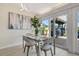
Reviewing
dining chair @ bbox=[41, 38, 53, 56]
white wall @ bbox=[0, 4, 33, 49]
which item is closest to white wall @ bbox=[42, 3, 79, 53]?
dining chair @ bbox=[41, 38, 53, 56]

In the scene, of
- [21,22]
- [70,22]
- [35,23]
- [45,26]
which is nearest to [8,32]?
[21,22]

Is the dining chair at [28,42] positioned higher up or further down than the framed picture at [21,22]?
further down

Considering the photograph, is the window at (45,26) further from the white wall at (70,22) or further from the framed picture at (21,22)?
the framed picture at (21,22)

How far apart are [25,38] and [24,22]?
40 centimetres

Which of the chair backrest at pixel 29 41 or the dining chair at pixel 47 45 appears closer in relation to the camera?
the dining chair at pixel 47 45

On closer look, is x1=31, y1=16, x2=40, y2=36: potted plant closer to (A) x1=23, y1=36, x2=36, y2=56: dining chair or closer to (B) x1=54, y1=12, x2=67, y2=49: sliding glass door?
(A) x1=23, y1=36, x2=36, y2=56: dining chair

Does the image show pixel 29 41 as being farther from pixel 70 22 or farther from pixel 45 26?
pixel 70 22

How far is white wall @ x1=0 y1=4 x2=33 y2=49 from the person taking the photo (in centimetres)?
284

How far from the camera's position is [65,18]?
3059 mm

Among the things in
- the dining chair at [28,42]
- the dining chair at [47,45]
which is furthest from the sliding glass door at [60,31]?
the dining chair at [28,42]

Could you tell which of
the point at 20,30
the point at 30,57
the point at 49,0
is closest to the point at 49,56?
the point at 30,57

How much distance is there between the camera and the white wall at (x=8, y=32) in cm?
284

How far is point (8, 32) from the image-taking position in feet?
11.3

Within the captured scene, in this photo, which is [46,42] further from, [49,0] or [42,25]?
[49,0]
